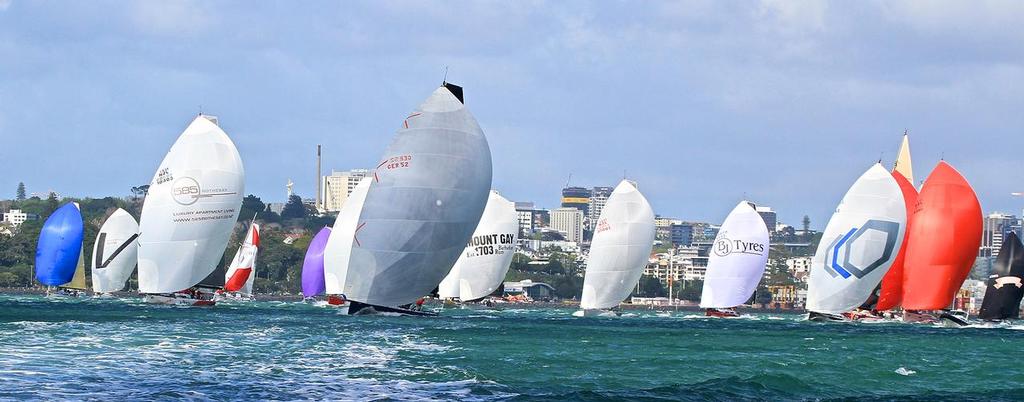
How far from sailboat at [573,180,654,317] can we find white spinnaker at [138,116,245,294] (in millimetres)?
26101

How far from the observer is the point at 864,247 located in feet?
286

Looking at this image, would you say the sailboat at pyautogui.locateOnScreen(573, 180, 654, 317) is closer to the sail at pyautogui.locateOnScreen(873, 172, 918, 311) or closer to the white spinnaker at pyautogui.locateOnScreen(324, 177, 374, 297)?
the sail at pyautogui.locateOnScreen(873, 172, 918, 311)

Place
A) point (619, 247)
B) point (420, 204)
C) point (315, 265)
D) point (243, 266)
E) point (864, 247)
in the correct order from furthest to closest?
point (243, 266) → point (315, 265) → point (619, 247) → point (864, 247) → point (420, 204)

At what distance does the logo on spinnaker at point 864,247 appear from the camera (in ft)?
284

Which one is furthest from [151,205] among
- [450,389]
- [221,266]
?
[450,389]

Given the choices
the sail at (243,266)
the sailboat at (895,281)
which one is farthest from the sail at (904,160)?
the sail at (243,266)

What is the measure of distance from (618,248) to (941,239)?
22.2 metres

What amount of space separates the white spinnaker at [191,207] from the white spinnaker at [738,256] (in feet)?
108

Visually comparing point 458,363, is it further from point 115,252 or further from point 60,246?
point 60,246

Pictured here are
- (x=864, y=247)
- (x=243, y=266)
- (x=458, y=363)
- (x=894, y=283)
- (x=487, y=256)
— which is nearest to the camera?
(x=458, y=363)

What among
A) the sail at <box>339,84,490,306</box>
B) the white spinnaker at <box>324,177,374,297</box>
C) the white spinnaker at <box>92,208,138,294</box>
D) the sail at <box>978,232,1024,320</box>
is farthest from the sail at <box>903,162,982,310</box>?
the white spinnaker at <box>92,208,138,294</box>

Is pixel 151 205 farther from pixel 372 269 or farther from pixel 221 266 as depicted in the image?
pixel 372 269

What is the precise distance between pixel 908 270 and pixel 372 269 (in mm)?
36803

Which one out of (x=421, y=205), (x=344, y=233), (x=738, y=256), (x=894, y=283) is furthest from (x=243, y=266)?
(x=421, y=205)
